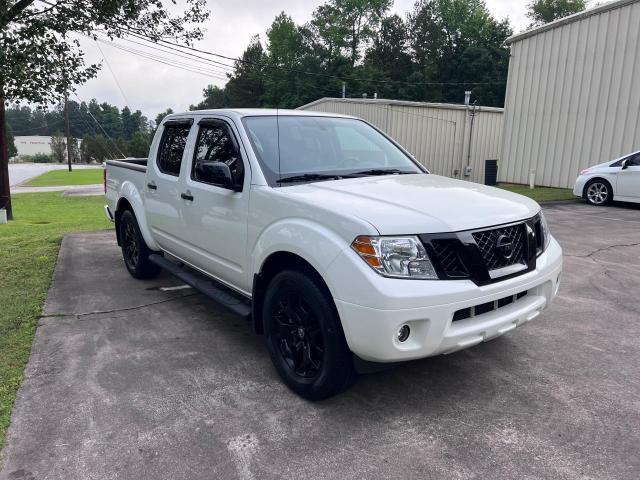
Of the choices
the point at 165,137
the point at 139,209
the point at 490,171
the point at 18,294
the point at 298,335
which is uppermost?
the point at 165,137

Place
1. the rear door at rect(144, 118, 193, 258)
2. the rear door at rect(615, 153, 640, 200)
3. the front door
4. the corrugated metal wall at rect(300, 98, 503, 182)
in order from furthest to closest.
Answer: the corrugated metal wall at rect(300, 98, 503, 182), the rear door at rect(615, 153, 640, 200), the rear door at rect(144, 118, 193, 258), the front door

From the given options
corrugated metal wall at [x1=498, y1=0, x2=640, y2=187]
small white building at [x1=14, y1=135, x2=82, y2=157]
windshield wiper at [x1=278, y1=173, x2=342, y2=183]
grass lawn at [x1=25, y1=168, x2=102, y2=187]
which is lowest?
grass lawn at [x1=25, y1=168, x2=102, y2=187]

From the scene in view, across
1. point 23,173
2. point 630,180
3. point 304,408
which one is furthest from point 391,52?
point 304,408

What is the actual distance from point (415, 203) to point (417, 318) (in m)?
0.76

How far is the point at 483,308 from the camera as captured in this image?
9.90 ft

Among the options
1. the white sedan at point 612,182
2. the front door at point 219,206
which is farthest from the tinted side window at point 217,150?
the white sedan at point 612,182

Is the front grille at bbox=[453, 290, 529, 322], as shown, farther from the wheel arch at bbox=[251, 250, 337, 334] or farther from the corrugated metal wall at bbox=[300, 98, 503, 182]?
the corrugated metal wall at bbox=[300, 98, 503, 182]

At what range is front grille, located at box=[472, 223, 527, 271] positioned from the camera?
2980mm

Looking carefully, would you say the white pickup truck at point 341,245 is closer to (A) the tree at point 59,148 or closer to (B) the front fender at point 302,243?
(B) the front fender at point 302,243

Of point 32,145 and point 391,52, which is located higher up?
point 391,52

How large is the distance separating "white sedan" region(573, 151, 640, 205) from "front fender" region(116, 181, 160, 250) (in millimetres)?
11469

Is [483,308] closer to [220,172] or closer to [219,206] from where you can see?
[220,172]

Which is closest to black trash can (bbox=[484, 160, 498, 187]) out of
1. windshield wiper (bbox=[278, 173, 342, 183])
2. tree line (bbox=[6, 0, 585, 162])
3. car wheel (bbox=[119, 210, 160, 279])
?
car wheel (bbox=[119, 210, 160, 279])

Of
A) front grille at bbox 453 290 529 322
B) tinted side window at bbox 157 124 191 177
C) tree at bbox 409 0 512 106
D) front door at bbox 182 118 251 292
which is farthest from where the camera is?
tree at bbox 409 0 512 106
